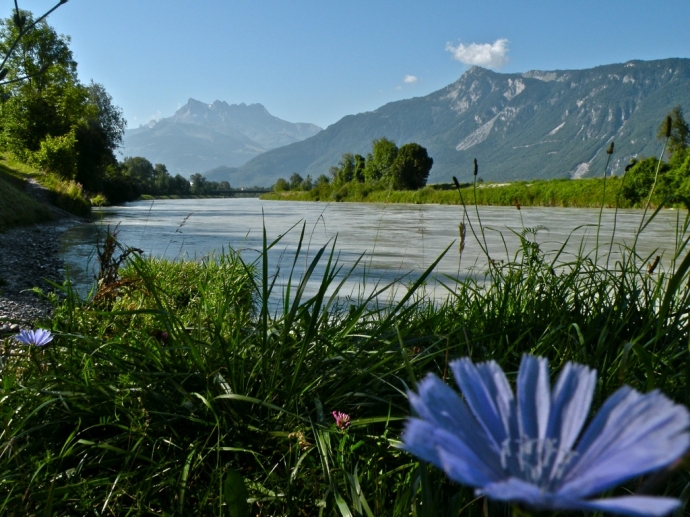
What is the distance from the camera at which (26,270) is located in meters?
4.47

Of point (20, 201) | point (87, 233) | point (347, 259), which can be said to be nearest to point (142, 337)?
point (347, 259)

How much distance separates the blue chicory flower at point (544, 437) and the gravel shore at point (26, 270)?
1484mm

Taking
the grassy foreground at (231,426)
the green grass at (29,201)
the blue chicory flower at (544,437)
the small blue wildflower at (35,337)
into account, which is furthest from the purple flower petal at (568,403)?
the green grass at (29,201)

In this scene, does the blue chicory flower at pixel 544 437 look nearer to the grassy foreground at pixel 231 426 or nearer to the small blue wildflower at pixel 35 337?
the grassy foreground at pixel 231 426

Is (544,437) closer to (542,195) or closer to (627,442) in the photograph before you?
(627,442)

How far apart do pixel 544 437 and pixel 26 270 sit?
16.2 feet

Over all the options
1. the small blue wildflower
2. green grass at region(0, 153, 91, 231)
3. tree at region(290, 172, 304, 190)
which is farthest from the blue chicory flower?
tree at region(290, 172, 304, 190)

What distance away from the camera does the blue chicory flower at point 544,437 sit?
0.18m

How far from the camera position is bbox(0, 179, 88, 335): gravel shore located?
277 centimetres

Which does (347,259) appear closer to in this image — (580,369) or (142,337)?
(142,337)

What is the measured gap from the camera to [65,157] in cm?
1652

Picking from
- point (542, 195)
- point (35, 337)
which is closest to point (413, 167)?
point (542, 195)

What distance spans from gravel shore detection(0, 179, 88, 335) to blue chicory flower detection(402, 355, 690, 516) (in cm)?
148

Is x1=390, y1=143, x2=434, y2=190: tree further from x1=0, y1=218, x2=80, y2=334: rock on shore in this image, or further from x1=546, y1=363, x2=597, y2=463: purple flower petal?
x1=546, y1=363, x2=597, y2=463: purple flower petal
